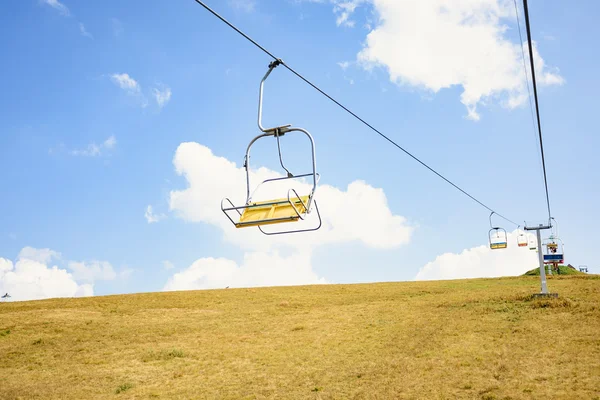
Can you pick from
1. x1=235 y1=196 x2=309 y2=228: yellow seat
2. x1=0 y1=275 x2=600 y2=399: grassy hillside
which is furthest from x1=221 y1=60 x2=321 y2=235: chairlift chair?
x1=0 y1=275 x2=600 y2=399: grassy hillside

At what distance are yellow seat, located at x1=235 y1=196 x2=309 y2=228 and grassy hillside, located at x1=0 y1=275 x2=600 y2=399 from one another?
32.0 feet

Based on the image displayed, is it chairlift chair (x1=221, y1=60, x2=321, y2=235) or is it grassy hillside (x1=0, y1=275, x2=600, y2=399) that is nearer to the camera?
chairlift chair (x1=221, y1=60, x2=321, y2=235)

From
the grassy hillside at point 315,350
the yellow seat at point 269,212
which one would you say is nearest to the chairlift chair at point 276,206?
the yellow seat at point 269,212

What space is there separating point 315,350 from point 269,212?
16253 mm

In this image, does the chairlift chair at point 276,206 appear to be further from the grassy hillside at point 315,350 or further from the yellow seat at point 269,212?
the grassy hillside at point 315,350

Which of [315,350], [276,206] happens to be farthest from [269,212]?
[315,350]

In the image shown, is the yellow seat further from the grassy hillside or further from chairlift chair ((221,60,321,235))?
the grassy hillside

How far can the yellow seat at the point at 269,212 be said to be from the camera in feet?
25.3

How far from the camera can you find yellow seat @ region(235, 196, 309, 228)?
7707 mm

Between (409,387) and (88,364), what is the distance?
53.2 ft

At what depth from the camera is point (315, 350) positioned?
22500 millimetres

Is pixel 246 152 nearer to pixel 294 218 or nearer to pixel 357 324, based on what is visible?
pixel 294 218

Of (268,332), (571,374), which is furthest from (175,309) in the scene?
(571,374)

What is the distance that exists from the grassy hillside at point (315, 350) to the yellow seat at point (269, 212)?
975cm
